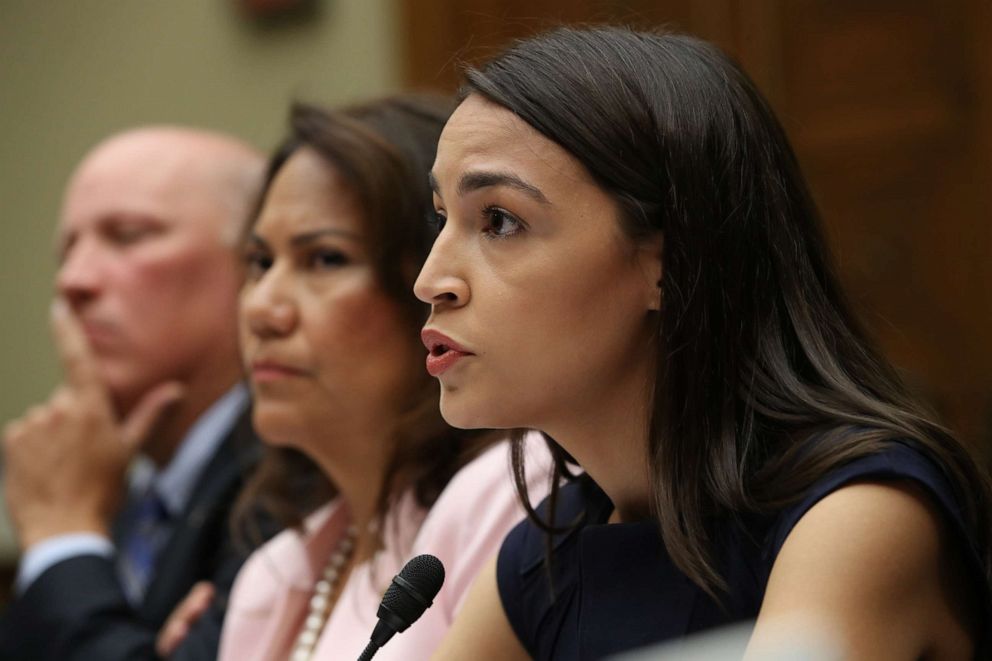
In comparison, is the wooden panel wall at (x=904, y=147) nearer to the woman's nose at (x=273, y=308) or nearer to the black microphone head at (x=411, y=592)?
the woman's nose at (x=273, y=308)

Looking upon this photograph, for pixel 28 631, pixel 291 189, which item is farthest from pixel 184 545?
pixel 291 189

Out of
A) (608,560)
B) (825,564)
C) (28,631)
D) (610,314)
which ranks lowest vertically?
(28,631)

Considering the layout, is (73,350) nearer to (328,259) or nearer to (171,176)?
(171,176)

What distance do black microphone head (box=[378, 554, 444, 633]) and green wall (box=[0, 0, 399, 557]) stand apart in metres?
2.54

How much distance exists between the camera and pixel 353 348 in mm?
1904

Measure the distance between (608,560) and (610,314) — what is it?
0.73 feet

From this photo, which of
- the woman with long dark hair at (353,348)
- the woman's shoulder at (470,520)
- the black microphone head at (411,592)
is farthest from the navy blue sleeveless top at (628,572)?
the woman with long dark hair at (353,348)

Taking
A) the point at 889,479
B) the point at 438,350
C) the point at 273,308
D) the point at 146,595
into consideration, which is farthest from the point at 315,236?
the point at 889,479

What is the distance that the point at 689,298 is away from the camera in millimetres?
1201

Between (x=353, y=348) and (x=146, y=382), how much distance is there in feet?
3.52

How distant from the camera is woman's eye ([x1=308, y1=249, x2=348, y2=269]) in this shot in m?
1.93

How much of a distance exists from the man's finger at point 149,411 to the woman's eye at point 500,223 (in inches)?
65.6

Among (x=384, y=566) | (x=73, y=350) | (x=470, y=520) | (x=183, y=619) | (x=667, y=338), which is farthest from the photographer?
(x=73, y=350)

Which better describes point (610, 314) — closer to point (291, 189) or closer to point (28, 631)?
point (291, 189)
